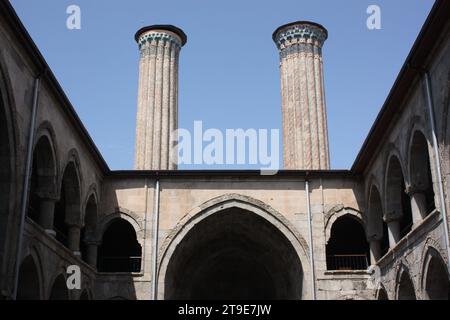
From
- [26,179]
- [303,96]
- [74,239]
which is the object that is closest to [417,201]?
[26,179]

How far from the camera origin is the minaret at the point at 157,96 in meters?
30.7

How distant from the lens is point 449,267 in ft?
40.4

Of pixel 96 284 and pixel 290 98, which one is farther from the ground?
pixel 290 98

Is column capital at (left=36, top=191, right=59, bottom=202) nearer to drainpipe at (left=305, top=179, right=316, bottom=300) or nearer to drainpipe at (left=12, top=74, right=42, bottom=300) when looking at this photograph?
drainpipe at (left=12, top=74, right=42, bottom=300)

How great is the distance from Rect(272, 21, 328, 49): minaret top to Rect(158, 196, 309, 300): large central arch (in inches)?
489

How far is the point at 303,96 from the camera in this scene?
101 ft

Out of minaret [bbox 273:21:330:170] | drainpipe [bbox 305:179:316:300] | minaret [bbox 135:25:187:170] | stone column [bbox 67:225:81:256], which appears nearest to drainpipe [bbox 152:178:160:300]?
stone column [bbox 67:225:81:256]

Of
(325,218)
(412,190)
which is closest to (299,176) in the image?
(325,218)

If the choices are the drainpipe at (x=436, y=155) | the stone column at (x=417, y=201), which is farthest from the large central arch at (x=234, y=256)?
the drainpipe at (x=436, y=155)

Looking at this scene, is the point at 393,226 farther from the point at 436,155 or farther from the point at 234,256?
the point at 234,256

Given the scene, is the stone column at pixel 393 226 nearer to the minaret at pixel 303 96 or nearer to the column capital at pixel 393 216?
the column capital at pixel 393 216

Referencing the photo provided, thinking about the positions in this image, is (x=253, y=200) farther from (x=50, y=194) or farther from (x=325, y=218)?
(x=50, y=194)

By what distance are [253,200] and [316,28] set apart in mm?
14928

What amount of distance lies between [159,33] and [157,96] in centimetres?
358
